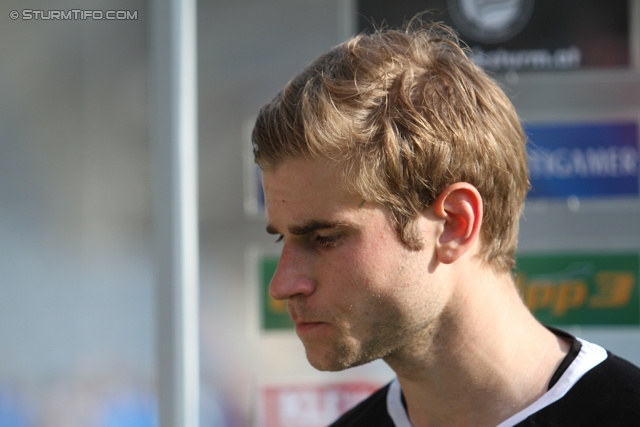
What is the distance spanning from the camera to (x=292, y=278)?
5.29ft

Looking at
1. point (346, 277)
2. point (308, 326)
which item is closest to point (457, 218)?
point (346, 277)

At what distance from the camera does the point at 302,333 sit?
1.64 metres

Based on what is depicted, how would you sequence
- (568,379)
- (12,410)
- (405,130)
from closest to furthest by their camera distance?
1. (568,379)
2. (405,130)
3. (12,410)

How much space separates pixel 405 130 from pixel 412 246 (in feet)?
0.80

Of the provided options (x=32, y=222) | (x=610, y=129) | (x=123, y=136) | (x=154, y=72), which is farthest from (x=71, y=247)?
(x=610, y=129)

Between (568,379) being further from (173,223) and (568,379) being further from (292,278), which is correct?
(173,223)

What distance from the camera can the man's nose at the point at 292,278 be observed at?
1.60 m

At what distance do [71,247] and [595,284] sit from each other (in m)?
2.12

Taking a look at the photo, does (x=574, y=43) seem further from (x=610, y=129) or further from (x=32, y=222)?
(x=32, y=222)

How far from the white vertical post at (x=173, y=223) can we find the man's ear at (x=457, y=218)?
51 cm

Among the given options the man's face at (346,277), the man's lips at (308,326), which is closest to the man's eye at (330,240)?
the man's face at (346,277)

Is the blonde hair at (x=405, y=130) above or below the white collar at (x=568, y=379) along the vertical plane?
above

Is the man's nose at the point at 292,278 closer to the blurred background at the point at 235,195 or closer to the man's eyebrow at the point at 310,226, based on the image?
the man's eyebrow at the point at 310,226

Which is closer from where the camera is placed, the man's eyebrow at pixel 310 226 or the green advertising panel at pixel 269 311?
the man's eyebrow at pixel 310 226
